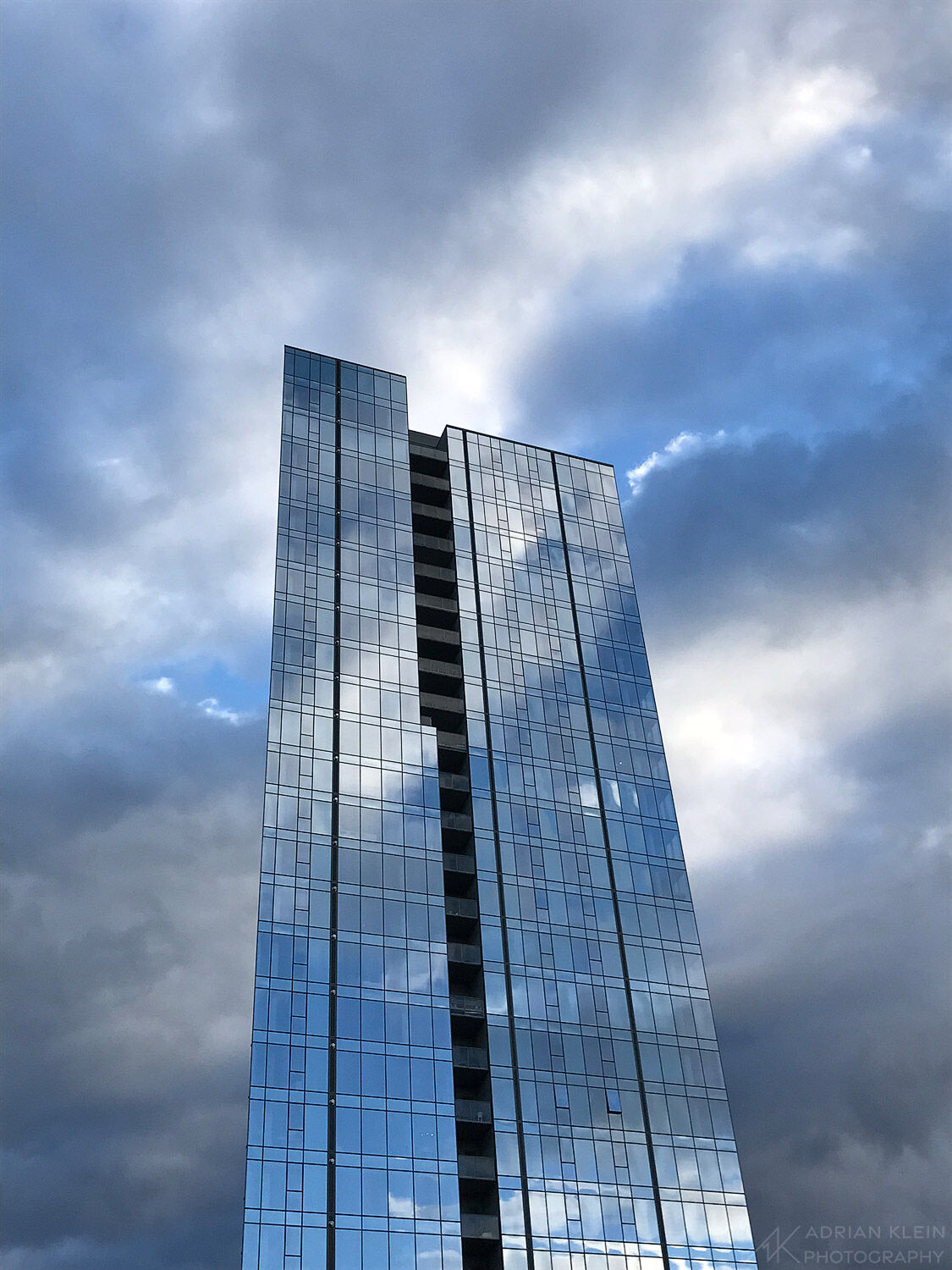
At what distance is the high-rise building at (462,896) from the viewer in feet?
269

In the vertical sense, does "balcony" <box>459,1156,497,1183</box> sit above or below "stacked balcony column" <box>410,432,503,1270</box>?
below

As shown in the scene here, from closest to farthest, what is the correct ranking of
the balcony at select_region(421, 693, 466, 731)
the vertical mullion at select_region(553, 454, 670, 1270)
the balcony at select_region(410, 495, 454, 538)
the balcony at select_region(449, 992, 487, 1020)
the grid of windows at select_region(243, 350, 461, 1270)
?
1. the grid of windows at select_region(243, 350, 461, 1270)
2. the vertical mullion at select_region(553, 454, 670, 1270)
3. the balcony at select_region(449, 992, 487, 1020)
4. the balcony at select_region(421, 693, 466, 731)
5. the balcony at select_region(410, 495, 454, 538)

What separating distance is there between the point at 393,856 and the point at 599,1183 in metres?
28.1

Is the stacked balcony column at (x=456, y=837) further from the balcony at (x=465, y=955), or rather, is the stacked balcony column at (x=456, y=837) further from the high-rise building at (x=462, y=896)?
the high-rise building at (x=462, y=896)

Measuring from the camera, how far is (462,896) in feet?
324

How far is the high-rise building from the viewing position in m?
82.0

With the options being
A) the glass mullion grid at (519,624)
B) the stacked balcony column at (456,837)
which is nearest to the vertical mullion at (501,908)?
the glass mullion grid at (519,624)

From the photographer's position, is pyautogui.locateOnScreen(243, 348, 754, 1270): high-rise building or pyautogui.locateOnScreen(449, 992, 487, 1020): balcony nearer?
pyautogui.locateOnScreen(243, 348, 754, 1270): high-rise building

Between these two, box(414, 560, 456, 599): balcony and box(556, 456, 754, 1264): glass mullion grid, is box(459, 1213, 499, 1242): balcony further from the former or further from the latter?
box(414, 560, 456, 599): balcony

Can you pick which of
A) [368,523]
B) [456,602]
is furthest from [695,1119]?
[368,523]

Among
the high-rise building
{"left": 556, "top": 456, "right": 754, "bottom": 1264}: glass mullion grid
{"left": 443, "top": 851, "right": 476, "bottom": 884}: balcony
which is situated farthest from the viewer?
{"left": 443, "top": 851, "right": 476, "bottom": 884}: balcony

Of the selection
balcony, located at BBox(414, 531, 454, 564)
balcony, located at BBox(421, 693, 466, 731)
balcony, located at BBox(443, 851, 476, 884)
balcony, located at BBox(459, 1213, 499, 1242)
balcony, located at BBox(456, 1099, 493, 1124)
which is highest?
balcony, located at BBox(414, 531, 454, 564)

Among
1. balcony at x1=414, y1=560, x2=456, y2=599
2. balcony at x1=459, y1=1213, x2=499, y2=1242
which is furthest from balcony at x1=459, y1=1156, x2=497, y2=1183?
balcony at x1=414, y1=560, x2=456, y2=599

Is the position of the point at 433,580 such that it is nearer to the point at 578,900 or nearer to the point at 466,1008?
the point at 578,900
